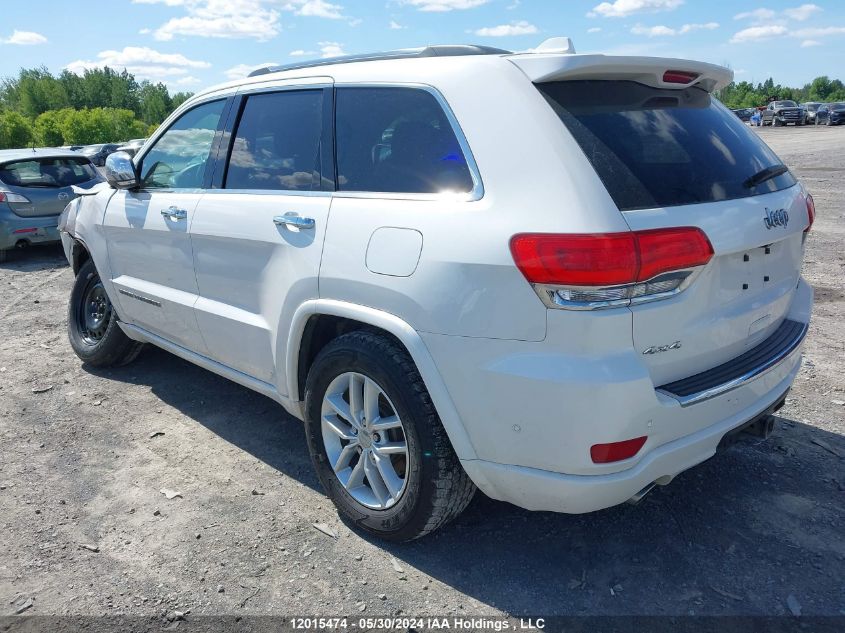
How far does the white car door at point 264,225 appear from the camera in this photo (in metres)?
3.07

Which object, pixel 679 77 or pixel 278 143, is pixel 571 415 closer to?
pixel 679 77

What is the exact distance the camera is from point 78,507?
3420 millimetres

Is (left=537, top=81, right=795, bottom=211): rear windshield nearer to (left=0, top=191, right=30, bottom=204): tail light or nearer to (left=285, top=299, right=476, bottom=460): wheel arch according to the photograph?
(left=285, top=299, right=476, bottom=460): wheel arch

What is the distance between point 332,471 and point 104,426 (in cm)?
197

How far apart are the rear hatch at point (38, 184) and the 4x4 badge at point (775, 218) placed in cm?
994

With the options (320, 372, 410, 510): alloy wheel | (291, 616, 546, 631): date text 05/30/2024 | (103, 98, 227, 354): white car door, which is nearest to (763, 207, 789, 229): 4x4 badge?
(320, 372, 410, 510): alloy wheel

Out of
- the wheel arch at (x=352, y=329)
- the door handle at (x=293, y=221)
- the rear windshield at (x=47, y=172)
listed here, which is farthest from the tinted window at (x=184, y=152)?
the rear windshield at (x=47, y=172)

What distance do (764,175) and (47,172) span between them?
10382 millimetres

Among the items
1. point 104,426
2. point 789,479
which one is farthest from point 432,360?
point 104,426

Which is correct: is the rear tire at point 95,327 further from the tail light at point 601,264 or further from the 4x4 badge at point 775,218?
the 4x4 badge at point 775,218

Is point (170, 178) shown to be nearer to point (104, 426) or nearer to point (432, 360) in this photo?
point (104, 426)

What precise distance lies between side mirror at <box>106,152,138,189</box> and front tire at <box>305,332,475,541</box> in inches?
81.7

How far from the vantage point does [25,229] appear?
9781mm

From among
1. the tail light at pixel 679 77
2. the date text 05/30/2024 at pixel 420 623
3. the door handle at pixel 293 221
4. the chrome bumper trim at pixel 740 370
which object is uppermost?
the tail light at pixel 679 77
